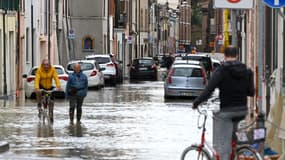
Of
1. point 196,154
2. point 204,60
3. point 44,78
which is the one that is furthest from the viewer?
point 204,60

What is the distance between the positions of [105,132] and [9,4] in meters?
21.5

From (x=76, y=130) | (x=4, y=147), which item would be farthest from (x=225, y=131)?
(x=76, y=130)

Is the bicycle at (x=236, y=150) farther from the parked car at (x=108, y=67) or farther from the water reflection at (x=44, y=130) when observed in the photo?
the parked car at (x=108, y=67)

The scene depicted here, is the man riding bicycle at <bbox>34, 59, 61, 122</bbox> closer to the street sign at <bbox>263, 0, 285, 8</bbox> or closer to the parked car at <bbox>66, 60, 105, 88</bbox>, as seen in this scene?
the street sign at <bbox>263, 0, 285, 8</bbox>

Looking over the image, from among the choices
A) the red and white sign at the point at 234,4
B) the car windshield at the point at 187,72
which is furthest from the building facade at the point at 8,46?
the red and white sign at the point at 234,4

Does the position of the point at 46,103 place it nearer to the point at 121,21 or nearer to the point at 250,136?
the point at 250,136

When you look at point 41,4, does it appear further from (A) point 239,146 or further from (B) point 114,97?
(A) point 239,146

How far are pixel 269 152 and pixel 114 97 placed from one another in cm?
2489

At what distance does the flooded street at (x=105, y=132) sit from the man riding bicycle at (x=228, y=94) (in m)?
4.56

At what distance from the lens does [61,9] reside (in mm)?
65875

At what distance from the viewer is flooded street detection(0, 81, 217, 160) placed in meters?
18.2

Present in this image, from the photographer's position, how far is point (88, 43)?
73.1m

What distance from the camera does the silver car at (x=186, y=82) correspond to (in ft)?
125

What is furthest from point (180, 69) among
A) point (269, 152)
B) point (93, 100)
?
point (269, 152)
